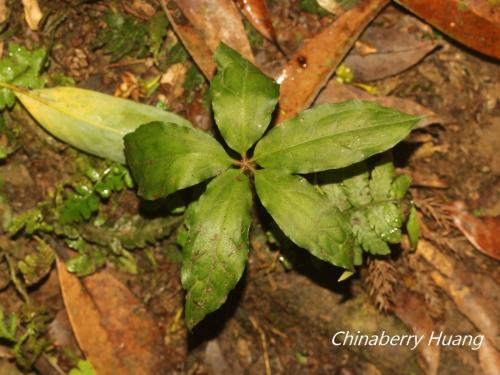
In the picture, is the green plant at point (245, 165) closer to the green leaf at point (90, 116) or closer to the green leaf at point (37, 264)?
the green leaf at point (90, 116)

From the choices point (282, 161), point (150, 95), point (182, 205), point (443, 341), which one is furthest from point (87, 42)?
point (443, 341)

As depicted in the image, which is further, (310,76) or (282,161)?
(310,76)

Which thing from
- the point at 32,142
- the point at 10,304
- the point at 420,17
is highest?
the point at 420,17

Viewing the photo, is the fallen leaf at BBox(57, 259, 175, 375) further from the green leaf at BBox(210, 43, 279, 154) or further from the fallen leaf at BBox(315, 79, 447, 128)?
the fallen leaf at BBox(315, 79, 447, 128)

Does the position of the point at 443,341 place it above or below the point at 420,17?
below

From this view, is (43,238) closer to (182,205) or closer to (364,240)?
(182,205)

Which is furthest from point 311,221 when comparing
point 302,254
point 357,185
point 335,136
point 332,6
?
point 332,6

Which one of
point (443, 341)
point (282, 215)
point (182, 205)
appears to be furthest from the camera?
point (443, 341)
